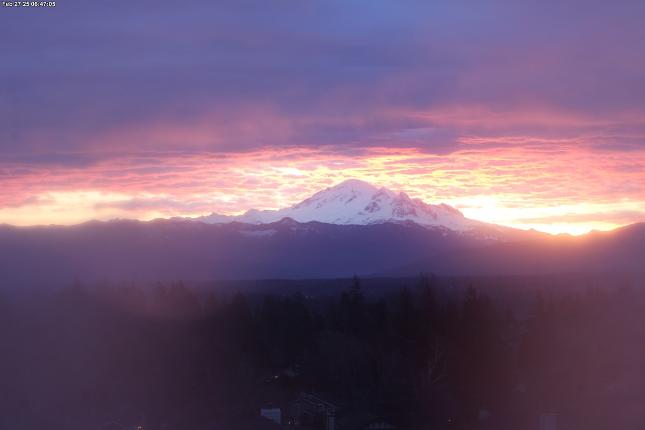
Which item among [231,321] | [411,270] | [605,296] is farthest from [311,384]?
[411,270]

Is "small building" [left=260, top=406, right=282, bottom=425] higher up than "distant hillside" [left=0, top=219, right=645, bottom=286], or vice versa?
"distant hillside" [left=0, top=219, right=645, bottom=286]

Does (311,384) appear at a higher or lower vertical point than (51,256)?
lower

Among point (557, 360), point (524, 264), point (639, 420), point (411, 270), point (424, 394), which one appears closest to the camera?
point (639, 420)

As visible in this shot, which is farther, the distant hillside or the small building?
the distant hillside

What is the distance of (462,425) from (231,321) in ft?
51.7

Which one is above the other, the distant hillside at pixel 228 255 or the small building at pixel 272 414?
the distant hillside at pixel 228 255

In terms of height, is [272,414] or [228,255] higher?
[228,255]

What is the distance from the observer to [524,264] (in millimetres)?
138250

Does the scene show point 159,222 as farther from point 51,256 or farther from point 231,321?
point 231,321

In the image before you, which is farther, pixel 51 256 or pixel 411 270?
pixel 411 270

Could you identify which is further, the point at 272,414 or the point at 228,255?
the point at 228,255

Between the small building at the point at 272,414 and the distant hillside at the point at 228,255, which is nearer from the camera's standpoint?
the small building at the point at 272,414

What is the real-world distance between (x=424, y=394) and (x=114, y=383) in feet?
41.0

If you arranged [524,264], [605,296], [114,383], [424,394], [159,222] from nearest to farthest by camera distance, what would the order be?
[424,394]
[114,383]
[605,296]
[159,222]
[524,264]
